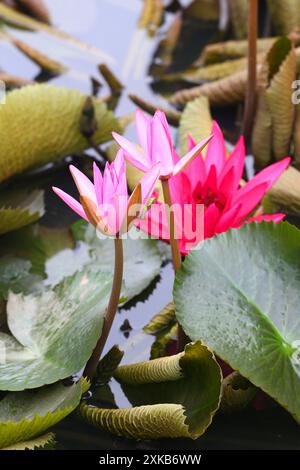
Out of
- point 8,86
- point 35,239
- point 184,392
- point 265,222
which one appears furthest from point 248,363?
point 8,86

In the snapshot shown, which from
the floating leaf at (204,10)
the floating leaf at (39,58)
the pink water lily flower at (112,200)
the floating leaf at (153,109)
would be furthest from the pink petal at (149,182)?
the floating leaf at (204,10)

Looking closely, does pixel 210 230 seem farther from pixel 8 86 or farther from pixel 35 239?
pixel 8 86

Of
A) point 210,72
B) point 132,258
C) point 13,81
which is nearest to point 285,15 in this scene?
point 210,72

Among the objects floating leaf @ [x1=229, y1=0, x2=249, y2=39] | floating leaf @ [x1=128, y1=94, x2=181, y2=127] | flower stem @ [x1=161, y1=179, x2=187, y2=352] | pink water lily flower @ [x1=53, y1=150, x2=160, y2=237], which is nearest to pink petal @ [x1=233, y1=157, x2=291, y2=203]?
flower stem @ [x1=161, y1=179, x2=187, y2=352]

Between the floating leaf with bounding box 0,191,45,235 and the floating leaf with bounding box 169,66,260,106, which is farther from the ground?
the floating leaf with bounding box 169,66,260,106

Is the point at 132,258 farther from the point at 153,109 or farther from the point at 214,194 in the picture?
the point at 153,109

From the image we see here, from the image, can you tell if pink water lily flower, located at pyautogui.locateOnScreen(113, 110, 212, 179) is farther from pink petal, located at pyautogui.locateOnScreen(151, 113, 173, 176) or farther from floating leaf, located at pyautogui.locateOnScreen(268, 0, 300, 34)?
floating leaf, located at pyautogui.locateOnScreen(268, 0, 300, 34)
